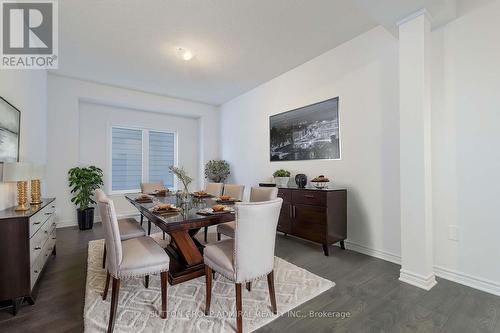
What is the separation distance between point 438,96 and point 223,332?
10.2ft

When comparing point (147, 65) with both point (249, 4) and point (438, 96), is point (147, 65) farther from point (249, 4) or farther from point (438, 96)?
point (438, 96)

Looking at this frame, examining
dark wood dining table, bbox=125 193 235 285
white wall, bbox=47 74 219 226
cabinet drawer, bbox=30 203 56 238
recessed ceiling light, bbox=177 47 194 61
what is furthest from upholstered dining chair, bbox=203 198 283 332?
white wall, bbox=47 74 219 226

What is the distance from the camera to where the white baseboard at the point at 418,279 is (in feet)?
7.17

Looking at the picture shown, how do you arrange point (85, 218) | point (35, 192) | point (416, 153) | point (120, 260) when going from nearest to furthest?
1. point (120, 260)
2. point (416, 153)
3. point (35, 192)
4. point (85, 218)

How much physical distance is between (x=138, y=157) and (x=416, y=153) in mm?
5579

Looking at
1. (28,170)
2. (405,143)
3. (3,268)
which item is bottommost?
(3,268)

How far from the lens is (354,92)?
10.5 feet

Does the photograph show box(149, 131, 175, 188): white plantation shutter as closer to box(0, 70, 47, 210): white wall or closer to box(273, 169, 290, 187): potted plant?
box(0, 70, 47, 210): white wall

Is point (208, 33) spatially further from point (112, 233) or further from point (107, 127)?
point (107, 127)

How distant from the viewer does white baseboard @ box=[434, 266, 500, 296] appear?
6.85 ft

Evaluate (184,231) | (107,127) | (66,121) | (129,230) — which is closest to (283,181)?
(184,231)

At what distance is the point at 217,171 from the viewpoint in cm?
571

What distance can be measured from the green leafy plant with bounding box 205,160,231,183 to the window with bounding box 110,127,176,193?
112 centimetres

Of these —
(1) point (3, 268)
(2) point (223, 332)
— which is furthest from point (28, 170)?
(2) point (223, 332)
